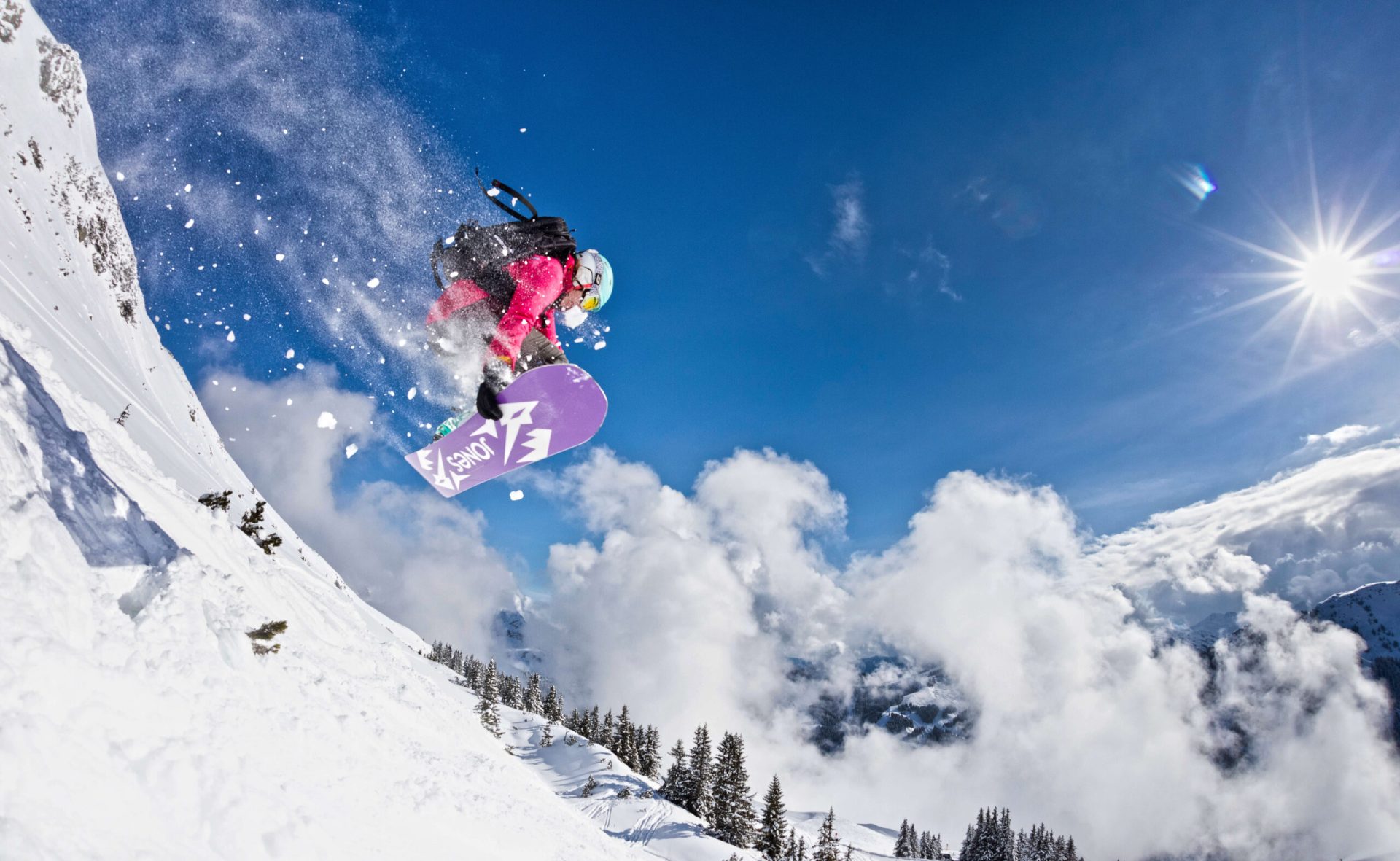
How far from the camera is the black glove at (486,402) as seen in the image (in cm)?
713

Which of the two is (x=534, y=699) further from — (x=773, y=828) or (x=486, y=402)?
(x=486, y=402)

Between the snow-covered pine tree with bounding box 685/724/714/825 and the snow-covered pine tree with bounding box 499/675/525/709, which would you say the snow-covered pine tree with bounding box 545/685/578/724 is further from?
the snow-covered pine tree with bounding box 685/724/714/825

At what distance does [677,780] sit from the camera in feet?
154

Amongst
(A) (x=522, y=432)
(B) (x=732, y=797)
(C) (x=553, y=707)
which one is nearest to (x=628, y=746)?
(C) (x=553, y=707)

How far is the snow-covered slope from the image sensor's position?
3.90 m

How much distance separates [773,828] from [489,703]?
2904cm

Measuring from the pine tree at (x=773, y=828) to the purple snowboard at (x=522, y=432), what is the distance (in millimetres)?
41639

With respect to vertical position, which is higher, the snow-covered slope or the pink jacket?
the pink jacket

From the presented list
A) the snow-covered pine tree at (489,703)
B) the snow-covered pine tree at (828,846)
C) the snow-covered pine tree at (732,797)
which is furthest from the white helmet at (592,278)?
the snow-covered pine tree at (489,703)

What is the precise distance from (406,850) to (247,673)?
2.78 metres

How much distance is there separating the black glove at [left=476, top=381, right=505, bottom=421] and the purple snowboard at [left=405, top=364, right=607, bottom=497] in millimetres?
996

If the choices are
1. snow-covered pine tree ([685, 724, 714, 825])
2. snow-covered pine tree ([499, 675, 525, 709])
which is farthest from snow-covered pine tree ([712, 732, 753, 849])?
snow-covered pine tree ([499, 675, 525, 709])

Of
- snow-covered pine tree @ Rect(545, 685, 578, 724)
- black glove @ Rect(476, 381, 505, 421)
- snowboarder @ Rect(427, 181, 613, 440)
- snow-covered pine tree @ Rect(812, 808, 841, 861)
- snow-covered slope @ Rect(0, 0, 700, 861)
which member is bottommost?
snow-covered pine tree @ Rect(812, 808, 841, 861)

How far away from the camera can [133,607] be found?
5.66 metres
